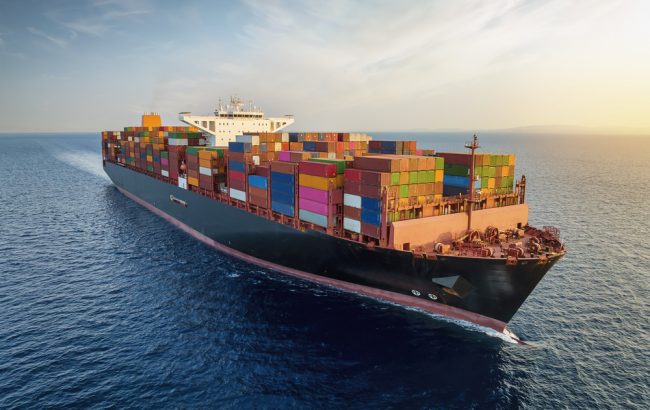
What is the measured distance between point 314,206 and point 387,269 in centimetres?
717

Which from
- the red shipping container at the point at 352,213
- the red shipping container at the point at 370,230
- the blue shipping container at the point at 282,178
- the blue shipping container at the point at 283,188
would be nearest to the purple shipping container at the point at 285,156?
the blue shipping container at the point at 282,178

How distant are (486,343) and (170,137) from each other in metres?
46.1

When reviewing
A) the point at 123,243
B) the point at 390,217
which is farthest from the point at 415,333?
the point at 123,243

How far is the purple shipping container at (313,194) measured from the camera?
1116 inches

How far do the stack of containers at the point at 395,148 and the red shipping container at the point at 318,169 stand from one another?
30.0ft

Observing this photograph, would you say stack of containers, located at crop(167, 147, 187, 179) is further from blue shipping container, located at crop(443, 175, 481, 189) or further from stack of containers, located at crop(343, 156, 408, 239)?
blue shipping container, located at crop(443, 175, 481, 189)

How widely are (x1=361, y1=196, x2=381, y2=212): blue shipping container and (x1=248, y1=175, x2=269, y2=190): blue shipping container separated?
1044 centimetres

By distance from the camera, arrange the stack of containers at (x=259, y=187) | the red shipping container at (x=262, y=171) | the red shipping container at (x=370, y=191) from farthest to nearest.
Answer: the red shipping container at (x=262, y=171)
the stack of containers at (x=259, y=187)
the red shipping container at (x=370, y=191)

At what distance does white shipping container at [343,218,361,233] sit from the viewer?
86.8 ft

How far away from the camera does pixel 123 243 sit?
1624 inches

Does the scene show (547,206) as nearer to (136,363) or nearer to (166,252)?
Result: (166,252)

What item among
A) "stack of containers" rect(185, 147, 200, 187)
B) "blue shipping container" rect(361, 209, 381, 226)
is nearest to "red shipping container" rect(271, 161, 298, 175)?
"blue shipping container" rect(361, 209, 381, 226)

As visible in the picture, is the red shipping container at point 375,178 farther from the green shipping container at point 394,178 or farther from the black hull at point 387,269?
the black hull at point 387,269

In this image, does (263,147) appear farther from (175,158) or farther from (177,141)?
(177,141)
